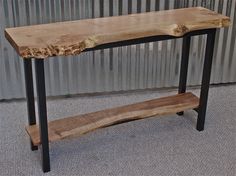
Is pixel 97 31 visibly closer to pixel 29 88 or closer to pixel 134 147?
pixel 29 88

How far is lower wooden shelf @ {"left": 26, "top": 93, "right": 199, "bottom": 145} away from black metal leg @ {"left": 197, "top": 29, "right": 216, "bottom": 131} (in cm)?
5

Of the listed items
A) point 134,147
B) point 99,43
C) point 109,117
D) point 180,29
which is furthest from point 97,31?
point 134,147

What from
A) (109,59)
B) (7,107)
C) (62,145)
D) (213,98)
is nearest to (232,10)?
(213,98)

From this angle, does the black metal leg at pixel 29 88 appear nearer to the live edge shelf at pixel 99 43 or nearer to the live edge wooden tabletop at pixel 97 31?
the live edge shelf at pixel 99 43

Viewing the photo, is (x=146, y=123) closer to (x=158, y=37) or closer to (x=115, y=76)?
(x=115, y=76)

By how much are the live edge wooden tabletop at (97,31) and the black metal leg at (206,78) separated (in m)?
0.12

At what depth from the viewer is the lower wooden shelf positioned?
6.73 feet

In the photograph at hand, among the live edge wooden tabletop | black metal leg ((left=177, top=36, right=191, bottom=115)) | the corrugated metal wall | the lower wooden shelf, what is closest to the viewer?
the live edge wooden tabletop

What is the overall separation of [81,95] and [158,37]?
1034 millimetres

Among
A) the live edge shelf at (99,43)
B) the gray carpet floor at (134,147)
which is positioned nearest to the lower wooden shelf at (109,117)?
the live edge shelf at (99,43)

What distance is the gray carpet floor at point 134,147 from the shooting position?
2.03m

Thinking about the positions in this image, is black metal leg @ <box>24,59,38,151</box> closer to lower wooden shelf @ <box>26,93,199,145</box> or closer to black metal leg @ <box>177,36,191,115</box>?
lower wooden shelf @ <box>26,93,199,145</box>

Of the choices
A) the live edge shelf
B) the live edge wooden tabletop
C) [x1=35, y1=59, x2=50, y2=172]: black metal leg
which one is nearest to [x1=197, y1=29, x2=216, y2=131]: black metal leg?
the live edge shelf

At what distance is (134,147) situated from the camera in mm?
2217
